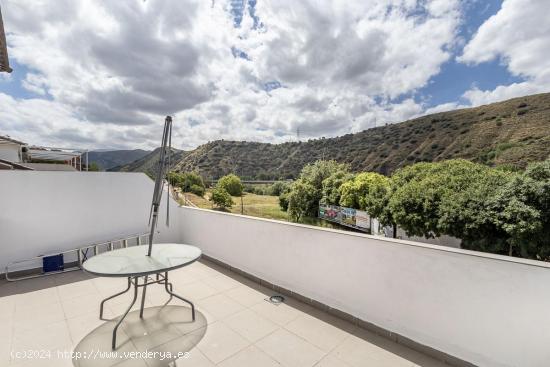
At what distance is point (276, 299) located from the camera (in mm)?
3098

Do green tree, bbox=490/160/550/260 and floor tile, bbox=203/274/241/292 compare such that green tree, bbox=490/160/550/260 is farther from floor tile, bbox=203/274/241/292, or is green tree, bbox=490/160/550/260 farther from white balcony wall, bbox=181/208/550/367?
floor tile, bbox=203/274/241/292

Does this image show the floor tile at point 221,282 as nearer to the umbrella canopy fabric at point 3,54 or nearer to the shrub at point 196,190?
the umbrella canopy fabric at point 3,54

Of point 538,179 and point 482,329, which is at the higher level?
point 538,179

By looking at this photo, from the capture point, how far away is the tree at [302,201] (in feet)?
55.2

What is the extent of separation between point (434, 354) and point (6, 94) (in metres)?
9.81

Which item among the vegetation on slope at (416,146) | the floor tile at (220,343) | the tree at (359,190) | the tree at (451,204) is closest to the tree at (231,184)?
the tree at (359,190)

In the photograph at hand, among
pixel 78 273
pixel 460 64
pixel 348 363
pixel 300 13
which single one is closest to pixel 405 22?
pixel 300 13

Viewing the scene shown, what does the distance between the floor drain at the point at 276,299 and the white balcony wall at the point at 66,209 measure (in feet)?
11.3

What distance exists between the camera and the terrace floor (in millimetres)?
1998

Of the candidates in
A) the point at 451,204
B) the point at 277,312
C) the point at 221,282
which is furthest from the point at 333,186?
the point at 277,312

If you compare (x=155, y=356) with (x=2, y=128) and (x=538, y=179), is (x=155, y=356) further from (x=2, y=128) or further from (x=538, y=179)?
(x=2, y=128)

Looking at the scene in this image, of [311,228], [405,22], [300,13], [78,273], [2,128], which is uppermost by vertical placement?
[405,22]

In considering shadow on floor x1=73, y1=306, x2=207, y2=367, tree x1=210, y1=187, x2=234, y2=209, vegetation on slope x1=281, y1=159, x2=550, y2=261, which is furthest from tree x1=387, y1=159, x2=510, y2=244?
tree x1=210, y1=187, x2=234, y2=209

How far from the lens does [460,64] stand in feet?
64.0
